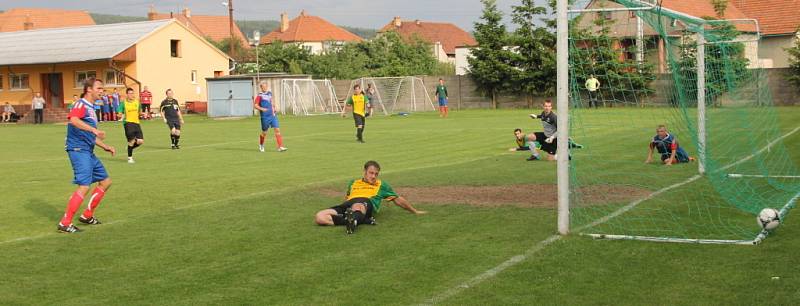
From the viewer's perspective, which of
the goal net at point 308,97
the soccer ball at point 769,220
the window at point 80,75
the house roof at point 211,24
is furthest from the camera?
the house roof at point 211,24

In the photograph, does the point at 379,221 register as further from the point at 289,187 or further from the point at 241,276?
the point at 289,187

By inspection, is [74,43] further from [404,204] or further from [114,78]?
[404,204]

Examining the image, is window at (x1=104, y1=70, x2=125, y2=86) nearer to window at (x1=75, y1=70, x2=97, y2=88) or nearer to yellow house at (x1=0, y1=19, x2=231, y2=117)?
yellow house at (x1=0, y1=19, x2=231, y2=117)

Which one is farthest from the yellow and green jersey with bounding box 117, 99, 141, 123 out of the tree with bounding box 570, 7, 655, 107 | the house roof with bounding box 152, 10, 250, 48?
the house roof with bounding box 152, 10, 250, 48

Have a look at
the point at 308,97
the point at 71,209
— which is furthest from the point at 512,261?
the point at 308,97

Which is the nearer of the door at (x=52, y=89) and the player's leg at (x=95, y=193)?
the player's leg at (x=95, y=193)

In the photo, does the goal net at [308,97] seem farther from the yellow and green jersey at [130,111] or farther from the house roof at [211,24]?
the house roof at [211,24]

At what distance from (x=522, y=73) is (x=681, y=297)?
43571 mm

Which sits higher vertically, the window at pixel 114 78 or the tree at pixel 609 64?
the window at pixel 114 78

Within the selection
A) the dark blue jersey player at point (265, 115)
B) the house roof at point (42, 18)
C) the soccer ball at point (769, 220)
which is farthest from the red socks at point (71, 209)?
the house roof at point (42, 18)

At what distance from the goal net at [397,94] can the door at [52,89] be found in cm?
2168

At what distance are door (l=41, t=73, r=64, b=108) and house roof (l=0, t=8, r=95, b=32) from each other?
4459 cm

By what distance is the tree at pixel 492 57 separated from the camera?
50594 millimetres

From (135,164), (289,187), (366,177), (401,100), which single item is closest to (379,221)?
(366,177)
